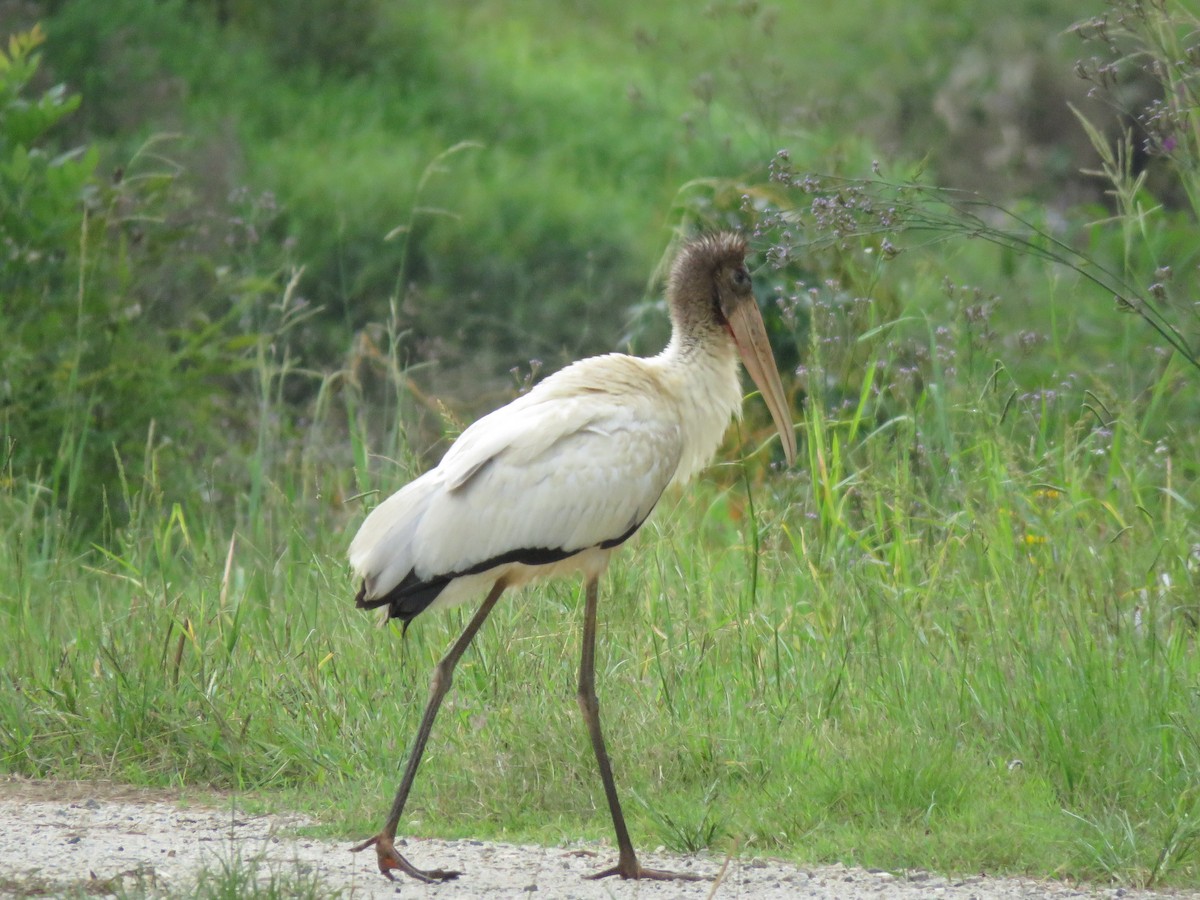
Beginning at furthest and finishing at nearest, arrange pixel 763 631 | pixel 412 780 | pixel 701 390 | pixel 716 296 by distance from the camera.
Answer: pixel 763 631
pixel 716 296
pixel 701 390
pixel 412 780

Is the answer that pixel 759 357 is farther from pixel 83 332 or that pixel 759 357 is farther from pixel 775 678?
pixel 83 332

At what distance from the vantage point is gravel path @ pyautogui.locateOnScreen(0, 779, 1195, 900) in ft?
14.4

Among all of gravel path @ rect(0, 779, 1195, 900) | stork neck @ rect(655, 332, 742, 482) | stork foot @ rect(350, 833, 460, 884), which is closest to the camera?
gravel path @ rect(0, 779, 1195, 900)

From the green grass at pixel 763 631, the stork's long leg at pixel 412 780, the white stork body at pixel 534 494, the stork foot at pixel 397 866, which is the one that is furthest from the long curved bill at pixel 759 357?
the stork foot at pixel 397 866

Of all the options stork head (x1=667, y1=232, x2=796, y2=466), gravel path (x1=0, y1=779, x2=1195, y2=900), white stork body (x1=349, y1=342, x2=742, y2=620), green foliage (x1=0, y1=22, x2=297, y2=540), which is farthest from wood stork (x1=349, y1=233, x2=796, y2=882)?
green foliage (x1=0, y1=22, x2=297, y2=540)

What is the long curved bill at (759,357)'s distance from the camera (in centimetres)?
575

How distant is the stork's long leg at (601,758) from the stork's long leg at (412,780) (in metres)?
0.29

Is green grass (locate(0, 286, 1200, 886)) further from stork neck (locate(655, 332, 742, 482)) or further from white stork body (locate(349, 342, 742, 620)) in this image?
white stork body (locate(349, 342, 742, 620))

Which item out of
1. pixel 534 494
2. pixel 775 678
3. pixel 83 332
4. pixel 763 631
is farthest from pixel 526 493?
pixel 83 332

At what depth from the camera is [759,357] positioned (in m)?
5.82

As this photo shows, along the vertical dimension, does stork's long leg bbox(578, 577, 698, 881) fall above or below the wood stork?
below

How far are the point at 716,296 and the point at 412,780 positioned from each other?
1.82 m

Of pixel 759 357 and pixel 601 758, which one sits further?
pixel 759 357

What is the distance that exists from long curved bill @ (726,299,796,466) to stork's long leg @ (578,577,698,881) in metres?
0.94
